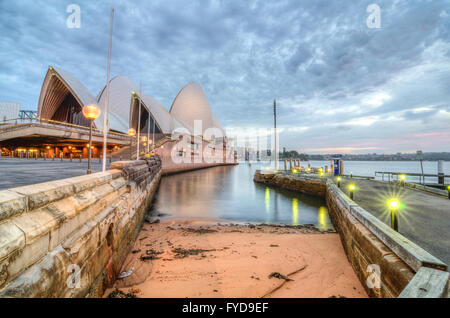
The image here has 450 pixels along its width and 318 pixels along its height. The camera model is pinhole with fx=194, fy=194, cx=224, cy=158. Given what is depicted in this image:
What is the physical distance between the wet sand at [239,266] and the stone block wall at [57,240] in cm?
96

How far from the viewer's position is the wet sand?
3715 mm

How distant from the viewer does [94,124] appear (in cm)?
3891

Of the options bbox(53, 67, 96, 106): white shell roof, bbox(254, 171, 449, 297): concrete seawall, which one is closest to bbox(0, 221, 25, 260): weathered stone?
bbox(254, 171, 449, 297): concrete seawall

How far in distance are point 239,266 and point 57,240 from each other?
3658 millimetres

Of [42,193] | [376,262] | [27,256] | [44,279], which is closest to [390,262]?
[376,262]

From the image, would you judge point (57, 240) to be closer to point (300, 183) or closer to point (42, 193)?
point (42, 193)

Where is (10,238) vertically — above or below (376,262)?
above

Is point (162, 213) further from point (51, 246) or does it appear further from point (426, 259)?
point (426, 259)

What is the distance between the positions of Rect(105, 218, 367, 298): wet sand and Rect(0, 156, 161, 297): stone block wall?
96cm

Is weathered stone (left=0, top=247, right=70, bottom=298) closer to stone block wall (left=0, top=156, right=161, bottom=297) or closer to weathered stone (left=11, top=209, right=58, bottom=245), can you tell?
stone block wall (left=0, top=156, right=161, bottom=297)

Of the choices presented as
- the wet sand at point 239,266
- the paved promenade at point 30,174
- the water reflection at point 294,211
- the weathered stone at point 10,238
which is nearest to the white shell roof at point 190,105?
the water reflection at point 294,211
